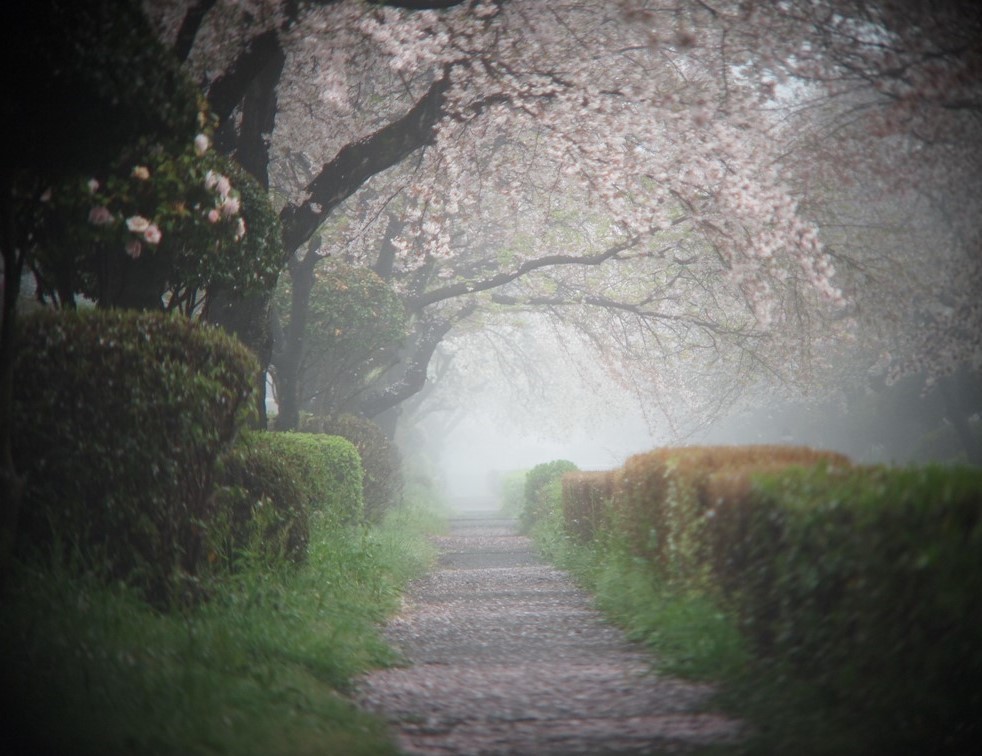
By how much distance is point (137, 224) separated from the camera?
21.2ft

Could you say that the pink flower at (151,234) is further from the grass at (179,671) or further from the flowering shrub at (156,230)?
the grass at (179,671)

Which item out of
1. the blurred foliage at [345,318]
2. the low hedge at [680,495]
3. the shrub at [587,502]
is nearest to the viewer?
the low hedge at [680,495]

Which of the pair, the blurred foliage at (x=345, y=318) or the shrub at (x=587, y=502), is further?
the blurred foliage at (x=345, y=318)

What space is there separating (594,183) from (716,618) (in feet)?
23.5

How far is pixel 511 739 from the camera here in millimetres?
4141

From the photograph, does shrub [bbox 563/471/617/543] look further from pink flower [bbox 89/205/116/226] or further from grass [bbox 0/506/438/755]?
pink flower [bbox 89/205/116/226]

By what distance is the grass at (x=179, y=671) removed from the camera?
3.45 meters

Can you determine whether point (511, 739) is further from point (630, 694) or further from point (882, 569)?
point (882, 569)

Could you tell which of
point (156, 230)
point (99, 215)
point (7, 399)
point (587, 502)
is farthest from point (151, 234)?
point (587, 502)

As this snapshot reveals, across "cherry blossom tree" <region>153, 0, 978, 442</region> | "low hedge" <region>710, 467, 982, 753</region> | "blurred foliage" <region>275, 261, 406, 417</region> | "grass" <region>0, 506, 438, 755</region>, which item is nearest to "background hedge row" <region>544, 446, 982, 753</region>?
"low hedge" <region>710, 467, 982, 753</region>

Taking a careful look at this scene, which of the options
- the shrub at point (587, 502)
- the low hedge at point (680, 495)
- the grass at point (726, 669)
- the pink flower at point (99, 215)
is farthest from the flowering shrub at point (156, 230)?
the shrub at point (587, 502)

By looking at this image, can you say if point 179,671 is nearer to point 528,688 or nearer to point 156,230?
point 528,688

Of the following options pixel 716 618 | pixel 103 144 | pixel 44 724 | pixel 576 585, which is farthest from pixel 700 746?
pixel 576 585

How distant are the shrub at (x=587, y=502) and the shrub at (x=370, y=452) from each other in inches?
163
